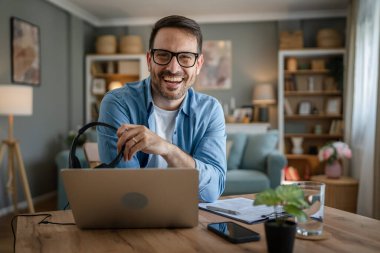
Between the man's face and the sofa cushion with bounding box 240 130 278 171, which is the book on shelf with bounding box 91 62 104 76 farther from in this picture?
the man's face

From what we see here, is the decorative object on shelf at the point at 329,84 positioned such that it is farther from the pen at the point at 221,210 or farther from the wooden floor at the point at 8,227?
the pen at the point at 221,210

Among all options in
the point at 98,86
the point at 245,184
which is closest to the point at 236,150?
the point at 245,184

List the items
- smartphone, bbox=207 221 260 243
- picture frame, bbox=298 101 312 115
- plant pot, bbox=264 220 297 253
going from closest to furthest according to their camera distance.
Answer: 1. plant pot, bbox=264 220 297 253
2. smartphone, bbox=207 221 260 243
3. picture frame, bbox=298 101 312 115

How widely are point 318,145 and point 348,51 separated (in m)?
1.67

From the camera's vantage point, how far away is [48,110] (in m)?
5.48

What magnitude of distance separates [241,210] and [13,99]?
10.3ft

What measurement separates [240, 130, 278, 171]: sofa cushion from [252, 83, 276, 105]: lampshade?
166 centimetres

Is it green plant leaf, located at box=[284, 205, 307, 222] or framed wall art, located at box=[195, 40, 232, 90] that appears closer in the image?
green plant leaf, located at box=[284, 205, 307, 222]

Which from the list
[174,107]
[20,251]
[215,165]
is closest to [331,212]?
[215,165]

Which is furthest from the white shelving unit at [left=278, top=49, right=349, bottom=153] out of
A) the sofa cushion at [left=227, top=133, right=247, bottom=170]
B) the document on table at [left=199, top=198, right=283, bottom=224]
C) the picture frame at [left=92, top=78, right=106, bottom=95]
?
the document on table at [left=199, top=198, right=283, bottom=224]

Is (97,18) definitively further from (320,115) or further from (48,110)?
(320,115)

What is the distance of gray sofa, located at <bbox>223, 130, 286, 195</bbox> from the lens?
4.04 meters

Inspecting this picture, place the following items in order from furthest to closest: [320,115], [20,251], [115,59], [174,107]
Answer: [115,59]
[320,115]
[174,107]
[20,251]

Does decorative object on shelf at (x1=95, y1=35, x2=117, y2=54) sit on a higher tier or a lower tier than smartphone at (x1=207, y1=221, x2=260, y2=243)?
higher
